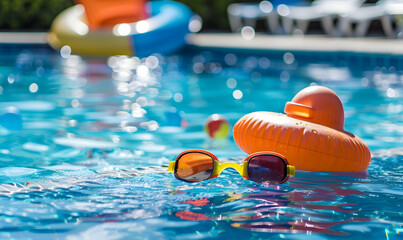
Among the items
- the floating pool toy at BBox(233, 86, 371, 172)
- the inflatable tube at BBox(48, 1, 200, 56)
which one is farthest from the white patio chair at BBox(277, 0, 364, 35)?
the floating pool toy at BBox(233, 86, 371, 172)

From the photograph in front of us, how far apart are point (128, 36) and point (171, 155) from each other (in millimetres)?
5647

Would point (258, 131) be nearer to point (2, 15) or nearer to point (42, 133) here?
point (42, 133)

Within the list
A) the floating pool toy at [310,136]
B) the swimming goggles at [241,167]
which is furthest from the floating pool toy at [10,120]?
the swimming goggles at [241,167]

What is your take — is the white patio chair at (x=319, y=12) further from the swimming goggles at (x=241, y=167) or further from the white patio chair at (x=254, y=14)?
the swimming goggles at (x=241, y=167)

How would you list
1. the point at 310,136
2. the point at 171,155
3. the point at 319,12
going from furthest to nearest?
the point at 319,12 → the point at 171,155 → the point at 310,136

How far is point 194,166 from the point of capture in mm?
2660

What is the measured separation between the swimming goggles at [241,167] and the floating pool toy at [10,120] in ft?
7.08

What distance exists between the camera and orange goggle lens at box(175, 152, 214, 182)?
2641 millimetres

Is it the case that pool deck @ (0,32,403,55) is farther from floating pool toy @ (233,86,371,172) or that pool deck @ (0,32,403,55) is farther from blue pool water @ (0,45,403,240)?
floating pool toy @ (233,86,371,172)

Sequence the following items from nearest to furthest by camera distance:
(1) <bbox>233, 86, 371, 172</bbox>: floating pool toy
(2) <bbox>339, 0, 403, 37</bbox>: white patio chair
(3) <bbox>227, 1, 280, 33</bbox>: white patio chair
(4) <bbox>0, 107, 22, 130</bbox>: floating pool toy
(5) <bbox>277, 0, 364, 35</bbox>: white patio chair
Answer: (1) <bbox>233, 86, 371, 172</bbox>: floating pool toy < (4) <bbox>0, 107, 22, 130</bbox>: floating pool toy < (2) <bbox>339, 0, 403, 37</bbox>: white patio chair < (5) <bbox>277, 0, 364, 35</bbox>: white patio chair < (3) <bbox>227, 1, 280, 33</bbox>: white patio chair

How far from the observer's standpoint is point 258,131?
3053 millimetres

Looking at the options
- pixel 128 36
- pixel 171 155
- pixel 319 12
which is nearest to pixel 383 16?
pixel 319 12

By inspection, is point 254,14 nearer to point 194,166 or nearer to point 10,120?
point 10,120

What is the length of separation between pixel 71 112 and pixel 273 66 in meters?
3.84
